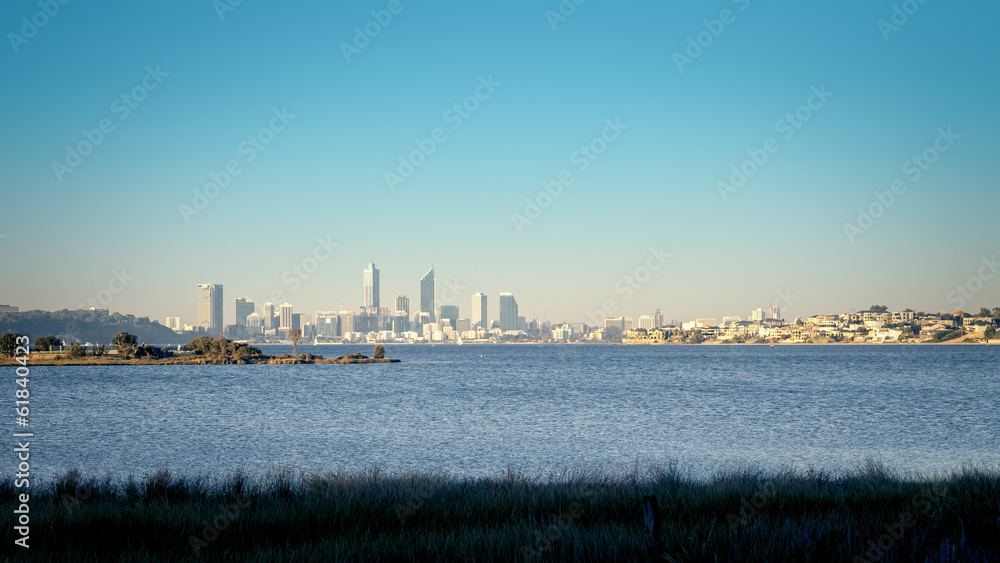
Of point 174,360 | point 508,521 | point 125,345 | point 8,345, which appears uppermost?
point 8,345

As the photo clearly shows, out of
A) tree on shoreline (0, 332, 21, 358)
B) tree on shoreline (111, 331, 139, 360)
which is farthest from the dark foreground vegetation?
tree on shoreline (0, 332, 21, 358)

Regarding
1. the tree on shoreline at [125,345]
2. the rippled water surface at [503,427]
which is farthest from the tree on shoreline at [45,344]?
the rippled water surface at [503,427]

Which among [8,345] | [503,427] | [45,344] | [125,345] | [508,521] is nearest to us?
[508,521]

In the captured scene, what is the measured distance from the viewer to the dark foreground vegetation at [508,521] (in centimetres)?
713

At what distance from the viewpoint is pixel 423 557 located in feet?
25.7

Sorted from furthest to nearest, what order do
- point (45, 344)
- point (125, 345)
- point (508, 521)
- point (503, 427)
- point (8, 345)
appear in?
point (45, 344)
point (125, 345)
point (8, 345)
point (503, 427)
point (508, 521)

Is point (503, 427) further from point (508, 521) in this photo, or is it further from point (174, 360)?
point (174, 360)

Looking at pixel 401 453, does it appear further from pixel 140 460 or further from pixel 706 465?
pixel 706 465

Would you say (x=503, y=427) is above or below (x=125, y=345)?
below

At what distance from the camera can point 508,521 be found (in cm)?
1023

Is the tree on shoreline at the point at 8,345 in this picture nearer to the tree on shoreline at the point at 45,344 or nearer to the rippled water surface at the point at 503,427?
the tree on shoreline at the point at 45,344

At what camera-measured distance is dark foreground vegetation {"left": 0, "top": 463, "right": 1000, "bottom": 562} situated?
23.4ft

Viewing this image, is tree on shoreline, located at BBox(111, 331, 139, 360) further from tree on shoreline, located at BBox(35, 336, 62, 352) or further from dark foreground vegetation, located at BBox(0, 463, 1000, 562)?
dark foreground vegetation, located at BBox(0, 463, 1000, 562)

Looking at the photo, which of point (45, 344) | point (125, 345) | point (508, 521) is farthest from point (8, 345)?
point (508, 521)
